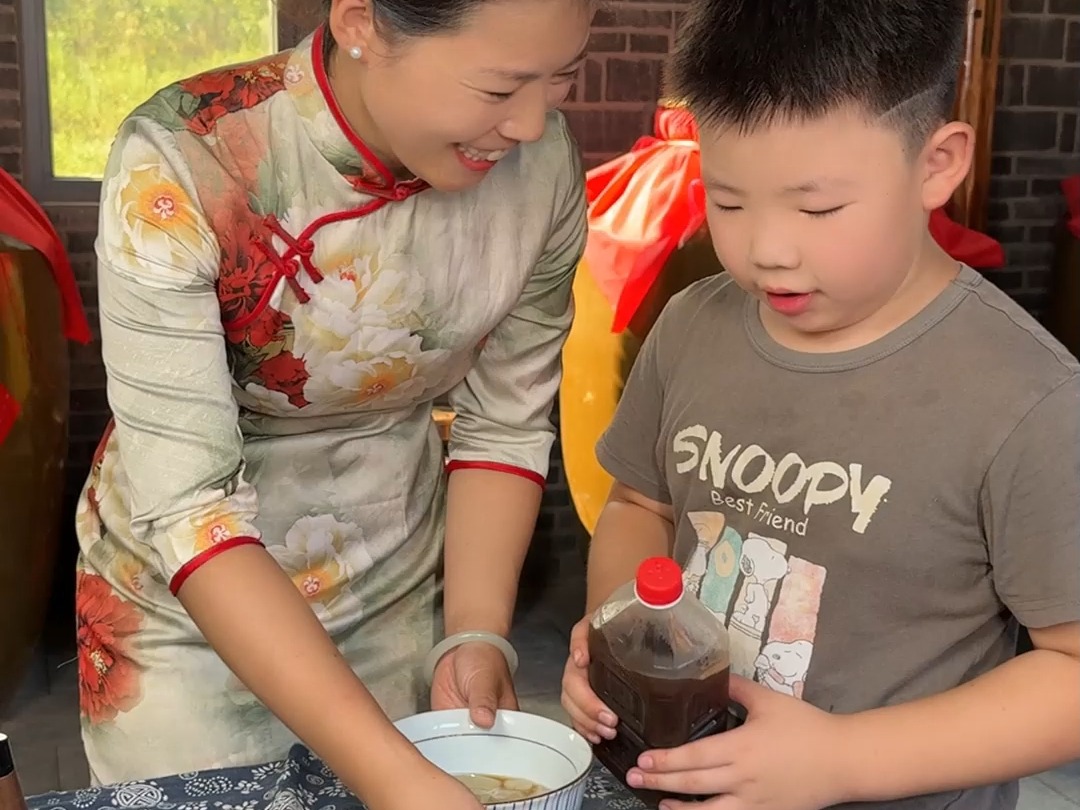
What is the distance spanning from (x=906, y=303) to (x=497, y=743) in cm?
49

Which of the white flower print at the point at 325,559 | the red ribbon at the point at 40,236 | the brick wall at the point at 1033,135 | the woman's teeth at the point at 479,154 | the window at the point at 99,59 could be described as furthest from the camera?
the brick wall at the point at 1033,135

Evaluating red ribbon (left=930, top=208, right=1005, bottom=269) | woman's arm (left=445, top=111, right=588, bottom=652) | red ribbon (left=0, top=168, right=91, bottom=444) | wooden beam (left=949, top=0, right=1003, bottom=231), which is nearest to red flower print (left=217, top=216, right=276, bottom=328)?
woman's arm (left=445, top=111, right=588, bottom=652)

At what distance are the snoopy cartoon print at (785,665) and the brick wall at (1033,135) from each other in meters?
3.16

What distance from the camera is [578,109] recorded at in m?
3.61

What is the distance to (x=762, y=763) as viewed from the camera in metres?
0.92

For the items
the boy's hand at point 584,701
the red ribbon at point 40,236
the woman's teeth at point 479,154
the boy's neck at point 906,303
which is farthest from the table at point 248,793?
the red ribbon at point 40,236

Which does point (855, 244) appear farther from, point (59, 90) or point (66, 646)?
point (59, 90)

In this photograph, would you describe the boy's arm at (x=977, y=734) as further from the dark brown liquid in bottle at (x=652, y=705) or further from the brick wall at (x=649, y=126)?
the brick wall at (x=649, y=126)

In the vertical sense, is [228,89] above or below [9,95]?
above

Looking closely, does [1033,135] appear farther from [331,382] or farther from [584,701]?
[584,701]

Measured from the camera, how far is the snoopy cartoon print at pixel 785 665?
103 centimetres

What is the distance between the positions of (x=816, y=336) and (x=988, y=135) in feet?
9.29

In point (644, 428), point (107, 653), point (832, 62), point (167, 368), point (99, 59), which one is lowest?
point (107, 653)

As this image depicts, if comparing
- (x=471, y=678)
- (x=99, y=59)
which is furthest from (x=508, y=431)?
(x=99, y=59)
